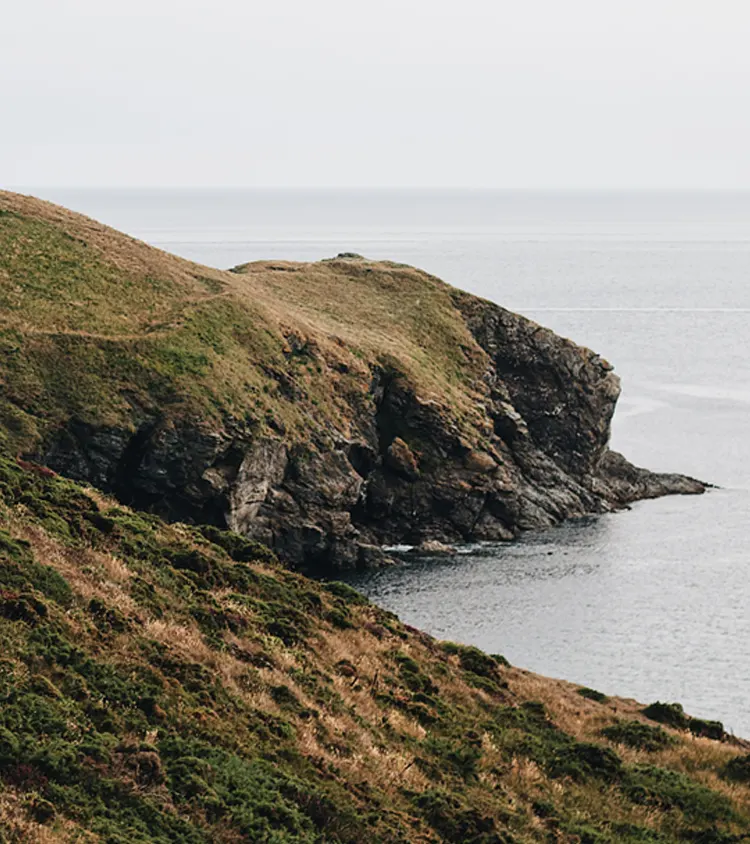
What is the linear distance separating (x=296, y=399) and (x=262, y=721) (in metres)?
62.7

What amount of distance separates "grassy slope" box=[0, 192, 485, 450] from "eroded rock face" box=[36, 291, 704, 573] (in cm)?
183

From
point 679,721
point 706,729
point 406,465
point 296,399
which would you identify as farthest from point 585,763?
point 406,465

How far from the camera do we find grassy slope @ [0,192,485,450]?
85.4 metres

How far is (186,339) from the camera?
310ft

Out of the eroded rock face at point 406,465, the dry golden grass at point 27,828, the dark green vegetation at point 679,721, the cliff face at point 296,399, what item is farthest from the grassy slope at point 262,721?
the cliff face at point 296,399

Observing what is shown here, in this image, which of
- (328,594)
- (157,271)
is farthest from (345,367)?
(328,594)

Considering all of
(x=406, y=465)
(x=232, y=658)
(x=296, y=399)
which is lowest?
(x=232, y=658)

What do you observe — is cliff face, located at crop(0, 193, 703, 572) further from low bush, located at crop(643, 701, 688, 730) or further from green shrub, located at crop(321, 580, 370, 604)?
low bush, located at crop(643, 701, 688, 730)

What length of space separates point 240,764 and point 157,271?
81.0 m

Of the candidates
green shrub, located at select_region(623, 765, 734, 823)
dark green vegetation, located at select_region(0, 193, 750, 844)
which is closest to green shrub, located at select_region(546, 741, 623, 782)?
dark green vegetation, located at select_region(0, 193, 750, 844)

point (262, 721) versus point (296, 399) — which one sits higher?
point (296, 399)

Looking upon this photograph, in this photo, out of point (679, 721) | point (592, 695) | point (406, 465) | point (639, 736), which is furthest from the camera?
point (406, 465)

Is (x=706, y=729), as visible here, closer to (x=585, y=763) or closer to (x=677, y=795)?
(x=677, y=795)

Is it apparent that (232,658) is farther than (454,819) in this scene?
Yes
